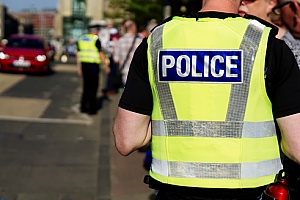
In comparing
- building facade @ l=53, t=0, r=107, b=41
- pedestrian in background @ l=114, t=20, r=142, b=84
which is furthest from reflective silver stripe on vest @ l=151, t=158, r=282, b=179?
building facade @ l=53, t=0, r=107, b=41

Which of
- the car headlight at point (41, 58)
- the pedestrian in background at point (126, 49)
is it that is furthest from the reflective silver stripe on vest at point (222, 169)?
the car headlight at point (41, 58)

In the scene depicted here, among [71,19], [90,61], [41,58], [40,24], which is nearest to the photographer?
[90,61]

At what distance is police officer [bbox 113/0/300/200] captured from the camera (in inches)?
92.2

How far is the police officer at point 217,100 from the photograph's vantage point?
2.34m

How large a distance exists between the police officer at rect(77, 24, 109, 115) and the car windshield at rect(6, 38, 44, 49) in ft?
32.2

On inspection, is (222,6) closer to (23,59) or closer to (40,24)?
(23,59)

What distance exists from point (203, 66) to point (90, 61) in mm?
8574

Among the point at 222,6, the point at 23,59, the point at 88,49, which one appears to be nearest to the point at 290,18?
the point at 222,6

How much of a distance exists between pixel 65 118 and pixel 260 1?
7.21 meters

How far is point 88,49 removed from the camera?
10.7 meters

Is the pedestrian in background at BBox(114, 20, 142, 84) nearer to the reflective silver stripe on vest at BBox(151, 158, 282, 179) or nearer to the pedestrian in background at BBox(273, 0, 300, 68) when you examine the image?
the pedestrian in background at BBox(273, 0, 300, 68)

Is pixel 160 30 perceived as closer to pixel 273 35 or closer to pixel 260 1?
pixel 273 35

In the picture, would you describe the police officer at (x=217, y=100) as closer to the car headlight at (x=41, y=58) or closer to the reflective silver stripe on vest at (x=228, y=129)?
the reflective silver stripe on vest at (x=228, y=129)

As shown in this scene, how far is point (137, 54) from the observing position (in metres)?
2.52
